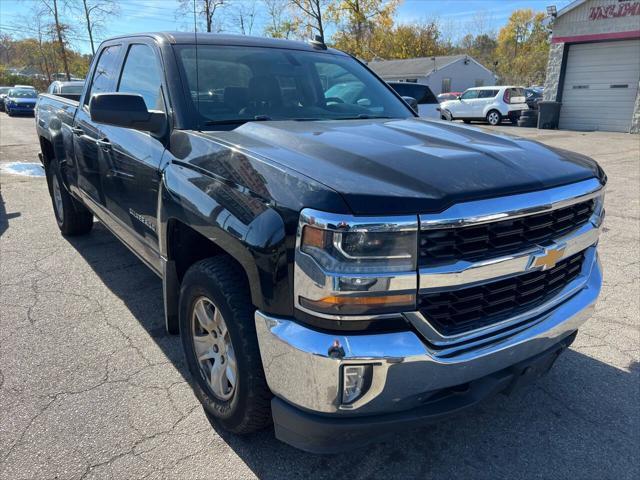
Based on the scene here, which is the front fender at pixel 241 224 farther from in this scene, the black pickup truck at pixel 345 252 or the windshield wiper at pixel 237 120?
the windshield wiper at pixel 237 120

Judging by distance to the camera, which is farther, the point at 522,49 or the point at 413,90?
the point at 522,49

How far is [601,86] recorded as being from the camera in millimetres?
18703

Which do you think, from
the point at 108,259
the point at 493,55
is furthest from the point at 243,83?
the point at 493,55

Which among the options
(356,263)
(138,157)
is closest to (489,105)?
(138,157)

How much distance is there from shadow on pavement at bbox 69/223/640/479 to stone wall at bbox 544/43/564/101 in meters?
19.8

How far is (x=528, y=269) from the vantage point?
198 centimetres

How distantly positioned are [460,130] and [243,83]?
134 cm

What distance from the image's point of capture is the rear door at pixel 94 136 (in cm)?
370

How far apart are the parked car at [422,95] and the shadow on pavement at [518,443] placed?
7441mm

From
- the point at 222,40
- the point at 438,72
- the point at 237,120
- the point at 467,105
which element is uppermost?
the point at 438,72

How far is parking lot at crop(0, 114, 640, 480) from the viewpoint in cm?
226

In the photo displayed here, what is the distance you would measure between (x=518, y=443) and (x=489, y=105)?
2239cm

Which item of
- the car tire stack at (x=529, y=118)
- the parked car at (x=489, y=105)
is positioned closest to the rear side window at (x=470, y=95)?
the parked car at (x=489, y=105)

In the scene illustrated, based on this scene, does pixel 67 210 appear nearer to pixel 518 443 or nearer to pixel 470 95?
pixel 518 443
